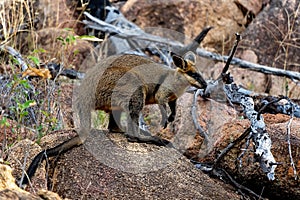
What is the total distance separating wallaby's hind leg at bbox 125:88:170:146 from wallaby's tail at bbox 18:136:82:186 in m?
0.47

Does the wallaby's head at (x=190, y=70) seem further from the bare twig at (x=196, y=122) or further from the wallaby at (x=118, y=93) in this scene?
the bare twig at (x=196, y=122)

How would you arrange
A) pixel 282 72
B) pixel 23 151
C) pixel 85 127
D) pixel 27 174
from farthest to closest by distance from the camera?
pixel 282 72 < pixel 85 127 < pixel 23 151 < pixel 27 174

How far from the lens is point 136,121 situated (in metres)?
4.36

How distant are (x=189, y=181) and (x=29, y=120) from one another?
2126 mm

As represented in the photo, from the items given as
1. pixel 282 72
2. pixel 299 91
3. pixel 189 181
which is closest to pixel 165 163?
pixel 189 181

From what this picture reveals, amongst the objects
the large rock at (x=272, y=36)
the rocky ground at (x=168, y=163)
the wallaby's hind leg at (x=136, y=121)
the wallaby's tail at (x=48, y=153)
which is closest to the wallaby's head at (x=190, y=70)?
the rocky ground at (x=168, y=163)

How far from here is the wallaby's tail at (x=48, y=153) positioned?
3453 millimetres

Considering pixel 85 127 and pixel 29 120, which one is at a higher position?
pixel 85 127

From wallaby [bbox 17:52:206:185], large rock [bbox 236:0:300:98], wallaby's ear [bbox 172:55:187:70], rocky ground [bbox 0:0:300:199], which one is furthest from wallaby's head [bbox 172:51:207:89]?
large rock [bbox 236:0:300:98]

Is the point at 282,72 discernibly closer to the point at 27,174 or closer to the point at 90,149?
the point at 90,149

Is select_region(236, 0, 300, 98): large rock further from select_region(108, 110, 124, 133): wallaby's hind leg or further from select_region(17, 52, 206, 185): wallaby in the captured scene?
select_region(108, 110, 124, 133): wallaby's hind leg

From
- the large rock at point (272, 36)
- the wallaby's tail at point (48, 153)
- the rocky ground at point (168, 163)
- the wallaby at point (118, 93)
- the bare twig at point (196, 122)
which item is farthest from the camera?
the large rock at point (272, 36)

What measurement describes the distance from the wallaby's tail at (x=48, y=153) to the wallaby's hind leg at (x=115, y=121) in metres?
0.44

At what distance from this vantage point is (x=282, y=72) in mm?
7191
